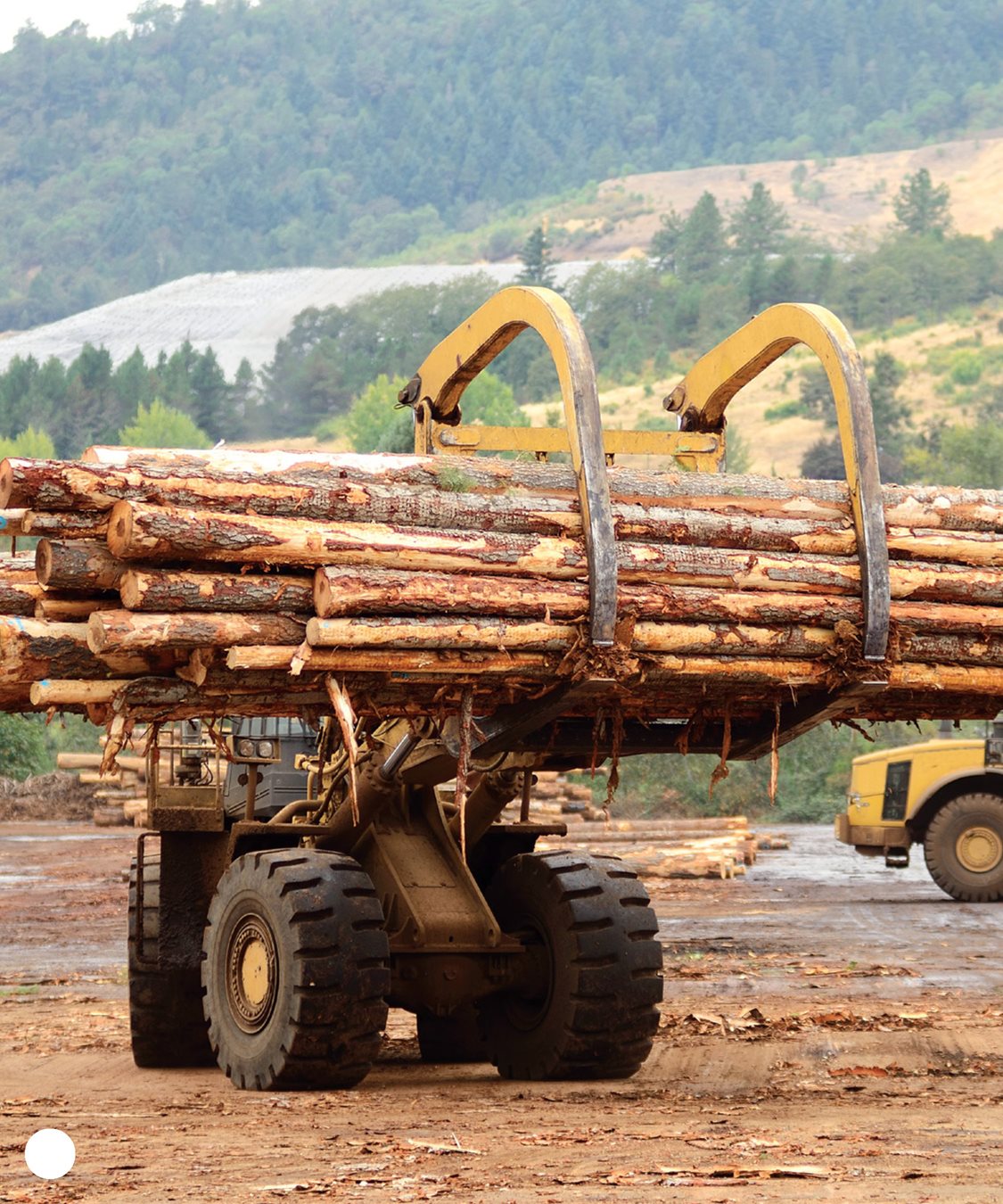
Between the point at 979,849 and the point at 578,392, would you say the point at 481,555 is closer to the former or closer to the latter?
the point at 578,392

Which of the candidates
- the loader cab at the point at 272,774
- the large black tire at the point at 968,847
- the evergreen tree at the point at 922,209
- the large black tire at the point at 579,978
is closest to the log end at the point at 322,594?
the large black tire at the point at 579,978

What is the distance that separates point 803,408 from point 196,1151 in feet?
323

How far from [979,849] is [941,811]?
0.65 metres

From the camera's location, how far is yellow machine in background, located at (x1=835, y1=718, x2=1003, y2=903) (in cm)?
2342

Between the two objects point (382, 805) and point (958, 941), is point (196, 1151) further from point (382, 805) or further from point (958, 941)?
point (958, 941)

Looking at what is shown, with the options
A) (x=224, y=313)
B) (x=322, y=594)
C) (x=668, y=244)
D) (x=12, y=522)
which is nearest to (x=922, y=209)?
(x=668, y=244)

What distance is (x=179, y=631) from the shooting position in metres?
7.37

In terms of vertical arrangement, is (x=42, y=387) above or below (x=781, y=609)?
above

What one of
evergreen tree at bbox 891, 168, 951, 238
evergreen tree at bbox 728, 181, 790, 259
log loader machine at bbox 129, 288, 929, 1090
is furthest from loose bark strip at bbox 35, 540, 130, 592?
evergreen tree at bbox 891, 168, 951, 238

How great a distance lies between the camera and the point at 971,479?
6281 centimetres

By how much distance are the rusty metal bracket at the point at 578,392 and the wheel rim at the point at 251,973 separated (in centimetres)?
305

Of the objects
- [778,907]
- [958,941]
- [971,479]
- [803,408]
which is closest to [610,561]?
[958,941]

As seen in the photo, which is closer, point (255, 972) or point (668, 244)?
point (255, 972)

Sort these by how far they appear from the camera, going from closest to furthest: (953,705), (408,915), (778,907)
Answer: (953,705) → (408,915) → (778,907)
